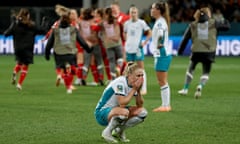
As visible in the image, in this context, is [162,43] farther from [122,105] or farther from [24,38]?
[24,38]

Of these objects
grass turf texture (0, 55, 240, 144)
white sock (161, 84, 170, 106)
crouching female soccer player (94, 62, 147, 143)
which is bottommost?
grass turf texture (0, 55, 240, 144)

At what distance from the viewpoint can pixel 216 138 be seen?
1082 cm

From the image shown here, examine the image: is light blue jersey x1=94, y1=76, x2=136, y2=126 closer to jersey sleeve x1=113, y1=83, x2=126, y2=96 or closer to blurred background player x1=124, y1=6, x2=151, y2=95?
jersey sleeve x1=113, y1=83, x2=126, y2=96

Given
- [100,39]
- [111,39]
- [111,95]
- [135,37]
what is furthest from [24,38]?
[111,95]

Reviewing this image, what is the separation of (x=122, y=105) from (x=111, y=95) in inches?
10.7

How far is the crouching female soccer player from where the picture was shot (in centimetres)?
1010

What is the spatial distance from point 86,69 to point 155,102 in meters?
5.30

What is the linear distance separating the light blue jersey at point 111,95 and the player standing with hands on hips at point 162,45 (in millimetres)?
4063

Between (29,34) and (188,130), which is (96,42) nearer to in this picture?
(29,34)

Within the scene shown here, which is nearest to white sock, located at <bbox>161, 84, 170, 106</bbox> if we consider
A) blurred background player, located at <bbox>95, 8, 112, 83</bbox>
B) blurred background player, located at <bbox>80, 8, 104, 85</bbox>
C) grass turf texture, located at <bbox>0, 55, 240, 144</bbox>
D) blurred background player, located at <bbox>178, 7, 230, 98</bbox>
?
grass turf texture, located at <bbox>0, 55, 240, 144</bbox>

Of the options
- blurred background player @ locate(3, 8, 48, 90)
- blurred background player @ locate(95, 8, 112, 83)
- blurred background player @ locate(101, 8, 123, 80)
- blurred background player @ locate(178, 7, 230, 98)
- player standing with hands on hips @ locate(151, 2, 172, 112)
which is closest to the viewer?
player standing with hands on hips @ locate(151, 2, 172, 112)

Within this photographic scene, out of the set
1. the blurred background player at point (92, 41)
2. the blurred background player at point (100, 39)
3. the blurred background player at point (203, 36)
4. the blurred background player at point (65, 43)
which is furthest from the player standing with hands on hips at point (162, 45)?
the blurred background player at point (92, 41)

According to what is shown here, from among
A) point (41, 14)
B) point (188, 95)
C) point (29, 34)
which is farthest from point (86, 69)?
point (41, 14)

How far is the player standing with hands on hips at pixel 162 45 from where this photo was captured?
1446cm
